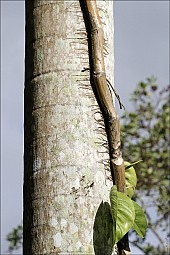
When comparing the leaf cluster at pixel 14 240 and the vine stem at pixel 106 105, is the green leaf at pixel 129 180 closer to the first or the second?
the vine stem at pixel 106 105

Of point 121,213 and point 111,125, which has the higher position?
point 111,125

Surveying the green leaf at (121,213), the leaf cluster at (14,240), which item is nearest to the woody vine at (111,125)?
the green leaf at (121,213)

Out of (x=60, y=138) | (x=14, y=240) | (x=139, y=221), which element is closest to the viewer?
(x=60, y=138)

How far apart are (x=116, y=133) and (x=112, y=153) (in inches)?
2.4

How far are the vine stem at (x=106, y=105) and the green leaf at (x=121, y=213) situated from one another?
39 millimetres

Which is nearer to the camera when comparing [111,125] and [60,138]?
[60,138]

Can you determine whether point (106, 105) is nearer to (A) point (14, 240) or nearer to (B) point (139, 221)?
(B) point (139, 221)

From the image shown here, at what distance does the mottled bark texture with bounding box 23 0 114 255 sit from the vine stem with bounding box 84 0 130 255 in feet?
0.07

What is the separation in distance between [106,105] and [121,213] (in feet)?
0.96

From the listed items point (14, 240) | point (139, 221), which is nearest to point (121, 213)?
point (139, 221)

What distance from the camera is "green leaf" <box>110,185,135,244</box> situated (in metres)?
2.04

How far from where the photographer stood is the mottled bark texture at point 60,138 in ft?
6.41

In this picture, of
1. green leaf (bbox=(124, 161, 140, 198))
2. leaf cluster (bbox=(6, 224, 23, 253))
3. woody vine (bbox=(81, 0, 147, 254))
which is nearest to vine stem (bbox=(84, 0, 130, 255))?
woody vine (bbox=(81, 0, 147, 254))

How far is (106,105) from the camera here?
2123 mm
